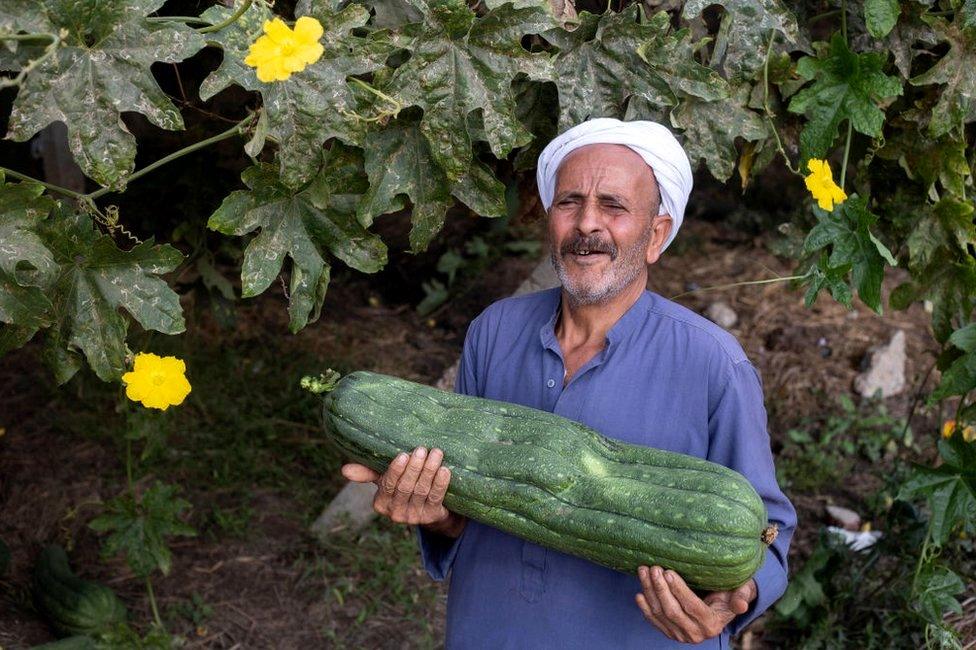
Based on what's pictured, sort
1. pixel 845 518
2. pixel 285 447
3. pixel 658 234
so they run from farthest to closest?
1. pixel 285 447
2. pixel 845 518
3. pixel 658 234

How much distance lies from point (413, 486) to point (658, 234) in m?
0.90

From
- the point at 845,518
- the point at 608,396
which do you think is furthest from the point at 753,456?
the point at 845,518

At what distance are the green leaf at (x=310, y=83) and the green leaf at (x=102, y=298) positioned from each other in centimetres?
36

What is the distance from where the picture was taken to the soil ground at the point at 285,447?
398 cm

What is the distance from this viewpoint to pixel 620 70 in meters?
2.44

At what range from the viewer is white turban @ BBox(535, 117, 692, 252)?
2283mm

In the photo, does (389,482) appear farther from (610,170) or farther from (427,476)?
(610,170)

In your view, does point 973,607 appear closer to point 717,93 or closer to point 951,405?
point 951,405

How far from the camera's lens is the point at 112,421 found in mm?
4883

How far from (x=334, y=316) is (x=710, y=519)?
414 cm

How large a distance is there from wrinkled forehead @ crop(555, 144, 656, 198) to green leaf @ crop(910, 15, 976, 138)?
800 mm

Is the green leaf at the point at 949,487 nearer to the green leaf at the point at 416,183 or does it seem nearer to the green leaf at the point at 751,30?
the green leaf at the point at 751,30

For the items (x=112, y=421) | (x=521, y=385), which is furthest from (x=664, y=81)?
(x=112, y=421)

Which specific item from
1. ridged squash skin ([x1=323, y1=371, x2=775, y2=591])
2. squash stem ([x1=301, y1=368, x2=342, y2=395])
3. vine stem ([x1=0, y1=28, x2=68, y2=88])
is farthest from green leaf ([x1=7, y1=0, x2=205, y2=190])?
ridged squash skin ([x1=323, y1=371, x2=775, y2=591])
